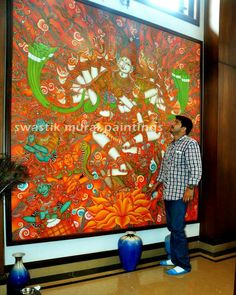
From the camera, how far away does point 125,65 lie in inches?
134

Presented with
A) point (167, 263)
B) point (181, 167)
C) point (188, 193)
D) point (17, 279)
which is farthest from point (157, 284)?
point (17, 279)

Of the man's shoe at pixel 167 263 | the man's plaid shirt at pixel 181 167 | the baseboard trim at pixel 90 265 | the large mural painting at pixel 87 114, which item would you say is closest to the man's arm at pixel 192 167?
the man's plaid shirt at pixel 181 167

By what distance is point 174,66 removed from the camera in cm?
379

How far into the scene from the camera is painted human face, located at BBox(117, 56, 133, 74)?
3363 millimetres

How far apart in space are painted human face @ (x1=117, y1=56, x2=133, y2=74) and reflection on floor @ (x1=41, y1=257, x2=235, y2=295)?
2.19 metres

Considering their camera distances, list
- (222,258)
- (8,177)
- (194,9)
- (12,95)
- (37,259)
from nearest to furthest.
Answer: (8,177)
(12,95)
(37,259)
(222,258)
(194,9)

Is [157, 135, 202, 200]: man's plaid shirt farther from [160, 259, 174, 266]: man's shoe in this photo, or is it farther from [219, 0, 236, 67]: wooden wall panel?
[219, 0, 236, 67]: wooden wall panel

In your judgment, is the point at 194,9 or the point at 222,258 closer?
the point at 222,258

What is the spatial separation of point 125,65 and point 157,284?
90.9 inches

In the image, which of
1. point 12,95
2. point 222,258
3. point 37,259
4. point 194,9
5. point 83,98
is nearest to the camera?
point 12,95

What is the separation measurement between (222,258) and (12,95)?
9.95 ft

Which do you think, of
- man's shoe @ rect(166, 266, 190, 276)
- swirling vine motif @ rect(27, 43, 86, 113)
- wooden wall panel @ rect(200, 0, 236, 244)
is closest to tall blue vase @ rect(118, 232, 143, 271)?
man's shoe @ rect(166, 266, 190, 276)

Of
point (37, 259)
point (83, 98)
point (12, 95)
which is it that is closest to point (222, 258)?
point (37, 259)

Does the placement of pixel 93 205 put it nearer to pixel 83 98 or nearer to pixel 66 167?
pixel 66 167
